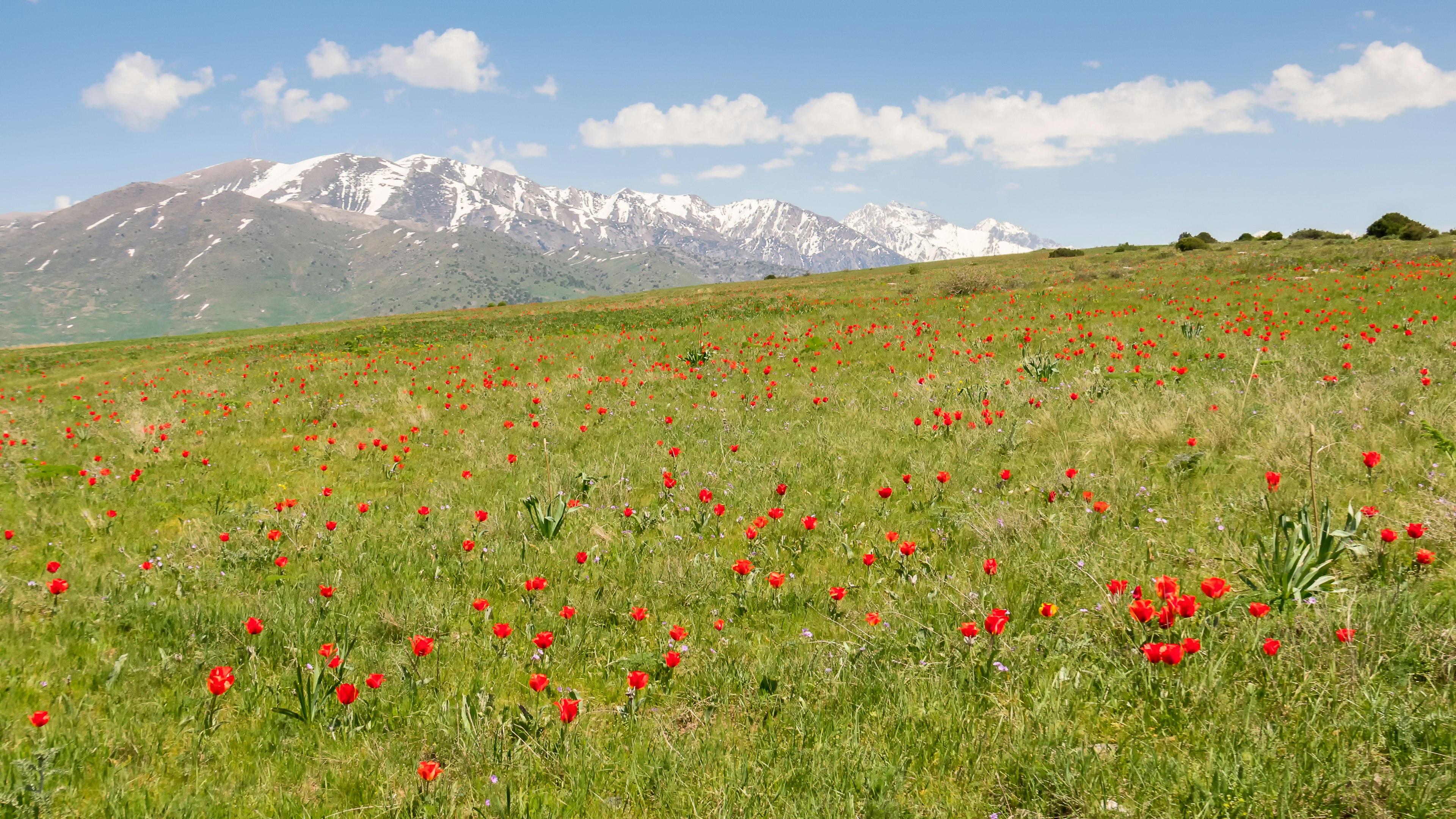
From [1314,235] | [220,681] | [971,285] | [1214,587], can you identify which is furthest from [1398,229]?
[220,681]

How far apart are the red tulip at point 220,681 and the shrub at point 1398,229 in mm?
46717

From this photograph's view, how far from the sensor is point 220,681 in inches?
118

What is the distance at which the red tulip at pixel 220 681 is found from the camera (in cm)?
294

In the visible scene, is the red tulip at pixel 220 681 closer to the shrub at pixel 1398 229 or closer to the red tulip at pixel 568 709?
the red tulip at pixel 568 709

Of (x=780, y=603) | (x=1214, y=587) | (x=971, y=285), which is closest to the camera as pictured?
(x=1214, y=587)

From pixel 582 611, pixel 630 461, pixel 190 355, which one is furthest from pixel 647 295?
pixel 582 611

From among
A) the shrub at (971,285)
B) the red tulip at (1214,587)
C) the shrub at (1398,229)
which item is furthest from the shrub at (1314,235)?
the red tulip at (1214,587)

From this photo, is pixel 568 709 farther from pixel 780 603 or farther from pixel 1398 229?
pixel 1398 229

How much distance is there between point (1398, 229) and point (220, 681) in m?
53.9

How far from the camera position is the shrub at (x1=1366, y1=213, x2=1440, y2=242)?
110 feet

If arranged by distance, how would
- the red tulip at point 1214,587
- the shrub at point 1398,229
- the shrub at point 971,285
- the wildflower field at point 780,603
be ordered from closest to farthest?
the wildflower field at point 780,603, the red tulip at point 1214,587, the shrub at point 971,285, the shrub at point 1398,229

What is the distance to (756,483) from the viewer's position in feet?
20.3

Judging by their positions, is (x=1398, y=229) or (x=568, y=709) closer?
(x=568, y=709)

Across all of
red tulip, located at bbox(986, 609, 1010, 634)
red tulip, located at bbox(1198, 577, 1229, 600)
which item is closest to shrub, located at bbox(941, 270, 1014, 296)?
red tulip, located at bbox(1198, 577, 1229, 600)
